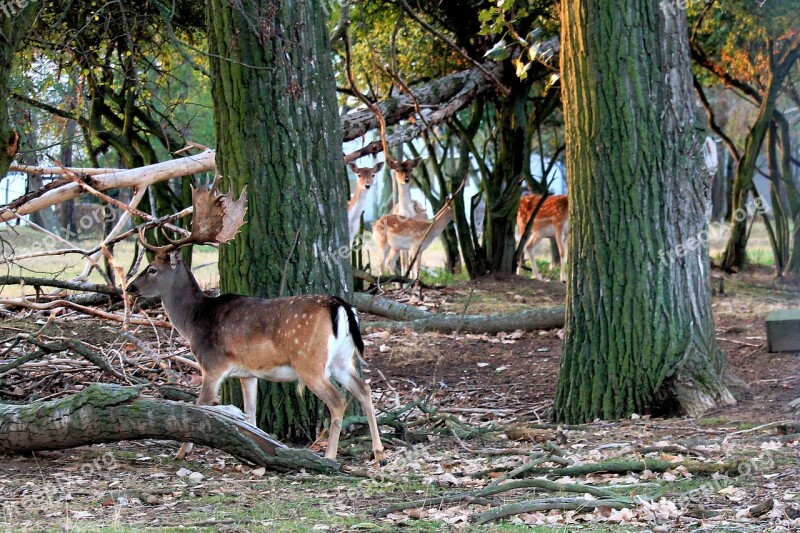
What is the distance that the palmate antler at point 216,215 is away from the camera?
696 cm

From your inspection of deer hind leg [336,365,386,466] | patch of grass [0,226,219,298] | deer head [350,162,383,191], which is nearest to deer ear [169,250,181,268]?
deer hind leg [336,365,386,466]

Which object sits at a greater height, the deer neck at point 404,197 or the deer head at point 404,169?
the deer head at point 404,169

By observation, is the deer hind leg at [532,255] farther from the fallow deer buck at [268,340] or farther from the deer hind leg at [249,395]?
the fallow deer buck at [268,340]

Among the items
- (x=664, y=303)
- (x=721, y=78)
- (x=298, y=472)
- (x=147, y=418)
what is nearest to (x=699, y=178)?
(x=664, y=303)

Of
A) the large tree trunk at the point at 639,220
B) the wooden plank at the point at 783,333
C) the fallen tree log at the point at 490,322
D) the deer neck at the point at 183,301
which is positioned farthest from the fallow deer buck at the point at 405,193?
the deer neck at the point at 183,301

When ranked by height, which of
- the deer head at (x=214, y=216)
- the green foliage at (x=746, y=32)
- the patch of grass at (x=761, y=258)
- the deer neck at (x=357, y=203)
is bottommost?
the patch of grass at (x=761, y=258)

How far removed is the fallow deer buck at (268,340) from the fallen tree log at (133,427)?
540 mm

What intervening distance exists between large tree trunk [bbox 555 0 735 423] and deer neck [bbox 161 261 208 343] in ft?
9.57

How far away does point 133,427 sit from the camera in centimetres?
608

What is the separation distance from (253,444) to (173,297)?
2080 mm

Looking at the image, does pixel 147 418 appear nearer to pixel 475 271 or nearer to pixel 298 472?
pixel 298 472

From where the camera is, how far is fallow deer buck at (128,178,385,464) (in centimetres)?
671

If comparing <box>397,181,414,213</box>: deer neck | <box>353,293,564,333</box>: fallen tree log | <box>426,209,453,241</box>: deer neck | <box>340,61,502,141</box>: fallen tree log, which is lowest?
<box>353,293,564,333</box>: fallen tree log

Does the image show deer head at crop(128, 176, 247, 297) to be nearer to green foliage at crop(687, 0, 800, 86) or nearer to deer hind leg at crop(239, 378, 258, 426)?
deer hind leg at crop(239, 378, 258, 426)
